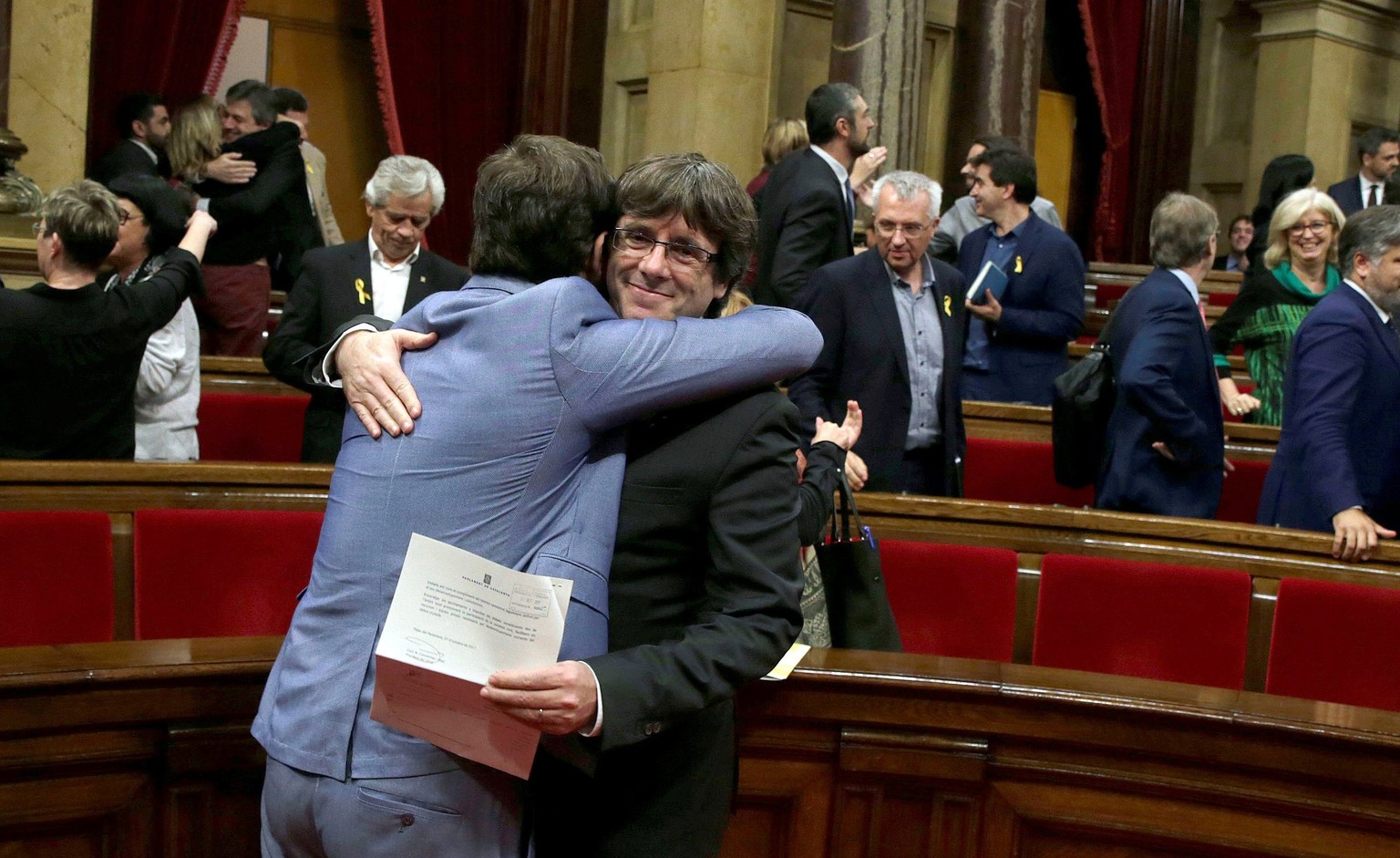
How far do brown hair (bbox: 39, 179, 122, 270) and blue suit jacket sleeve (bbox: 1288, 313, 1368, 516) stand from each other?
2577mm

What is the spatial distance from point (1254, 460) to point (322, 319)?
2.87 meters

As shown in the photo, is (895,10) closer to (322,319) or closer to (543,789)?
(322,319)

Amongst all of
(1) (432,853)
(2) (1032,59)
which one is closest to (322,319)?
(1) (432,853)

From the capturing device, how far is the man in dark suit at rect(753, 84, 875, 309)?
4.12 metres

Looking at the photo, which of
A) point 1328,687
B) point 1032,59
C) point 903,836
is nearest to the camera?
point 903,836

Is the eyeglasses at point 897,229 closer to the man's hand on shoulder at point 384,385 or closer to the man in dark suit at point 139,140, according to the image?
the man's hand on shoulder at point 384,385

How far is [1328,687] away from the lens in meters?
2.77

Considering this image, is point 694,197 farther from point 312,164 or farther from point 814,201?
point 312,164

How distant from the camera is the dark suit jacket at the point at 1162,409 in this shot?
3.45 m

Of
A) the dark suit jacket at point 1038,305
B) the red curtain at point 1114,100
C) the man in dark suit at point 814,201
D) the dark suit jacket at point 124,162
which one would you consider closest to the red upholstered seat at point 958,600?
the man in dark suit at point 814,201

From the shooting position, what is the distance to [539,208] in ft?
4.73

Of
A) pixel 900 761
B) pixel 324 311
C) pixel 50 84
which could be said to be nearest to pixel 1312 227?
pixel 324 311

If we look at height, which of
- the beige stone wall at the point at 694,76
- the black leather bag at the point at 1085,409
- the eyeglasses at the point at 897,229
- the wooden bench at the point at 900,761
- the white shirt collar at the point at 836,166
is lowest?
the wooden bench at the point at 900,761

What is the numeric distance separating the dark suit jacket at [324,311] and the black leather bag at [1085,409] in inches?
64.6
